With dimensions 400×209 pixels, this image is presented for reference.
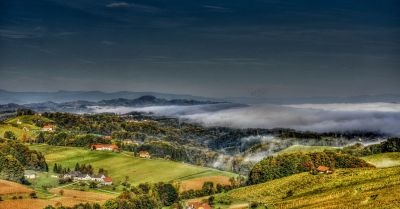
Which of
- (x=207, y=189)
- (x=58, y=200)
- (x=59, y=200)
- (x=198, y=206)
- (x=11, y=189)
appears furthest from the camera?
(x=207, y=189)

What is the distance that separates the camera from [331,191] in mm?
128250

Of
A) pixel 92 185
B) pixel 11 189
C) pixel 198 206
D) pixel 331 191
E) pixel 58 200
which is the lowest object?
pixel 92 185

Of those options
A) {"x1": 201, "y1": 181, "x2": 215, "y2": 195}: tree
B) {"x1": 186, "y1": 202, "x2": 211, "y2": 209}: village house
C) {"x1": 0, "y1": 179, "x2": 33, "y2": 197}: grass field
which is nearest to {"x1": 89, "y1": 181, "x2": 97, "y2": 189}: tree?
{"x1": 0, "y1": 179, "x2": 33, "y2": 197}: grass field

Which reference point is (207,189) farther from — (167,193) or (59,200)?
(59,200)

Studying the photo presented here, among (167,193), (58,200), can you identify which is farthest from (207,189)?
(58,200)

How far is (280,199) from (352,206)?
47280 mm

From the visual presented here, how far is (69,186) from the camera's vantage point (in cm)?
19250

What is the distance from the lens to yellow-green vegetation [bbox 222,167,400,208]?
98.0m

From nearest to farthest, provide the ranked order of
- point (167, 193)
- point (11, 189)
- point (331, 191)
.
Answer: point (331, 191), point (11, 189), point (167, 193)

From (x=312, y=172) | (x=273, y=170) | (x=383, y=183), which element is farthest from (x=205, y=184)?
(x=383, y=183)

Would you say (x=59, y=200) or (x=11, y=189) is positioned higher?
(x=11, y=189)

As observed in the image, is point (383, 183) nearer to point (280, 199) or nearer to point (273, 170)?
point (280, 199)

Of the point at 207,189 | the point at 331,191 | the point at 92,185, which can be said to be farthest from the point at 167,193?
the point at 331,191

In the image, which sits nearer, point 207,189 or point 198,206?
point 198,206
